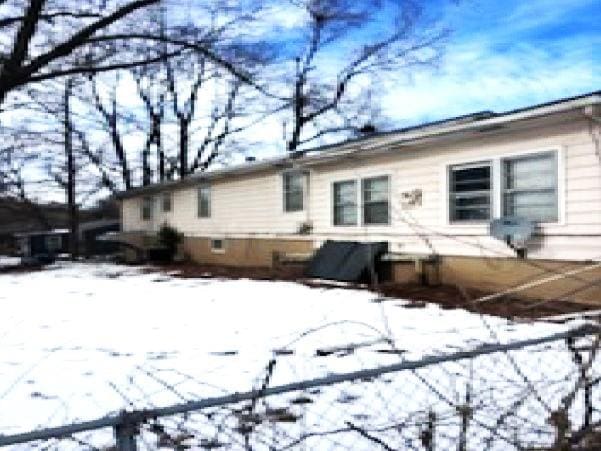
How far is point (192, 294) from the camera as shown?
42.7 feet

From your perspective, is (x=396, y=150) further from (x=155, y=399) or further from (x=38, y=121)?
(x=38, y=121)

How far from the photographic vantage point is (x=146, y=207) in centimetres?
2677

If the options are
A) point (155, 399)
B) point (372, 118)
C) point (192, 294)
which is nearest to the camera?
point (155, 399)

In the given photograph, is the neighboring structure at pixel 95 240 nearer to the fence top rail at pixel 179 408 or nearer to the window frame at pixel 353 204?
the window frame at pixel 353 204

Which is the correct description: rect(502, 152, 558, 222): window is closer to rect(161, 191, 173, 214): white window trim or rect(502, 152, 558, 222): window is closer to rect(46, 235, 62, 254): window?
rect(161, 191, 173, 214): white window trim

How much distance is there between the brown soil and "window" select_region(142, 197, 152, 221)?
23.3ft

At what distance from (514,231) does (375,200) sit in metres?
3.93

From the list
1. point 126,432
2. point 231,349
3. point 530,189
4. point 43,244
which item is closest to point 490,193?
point 530,189

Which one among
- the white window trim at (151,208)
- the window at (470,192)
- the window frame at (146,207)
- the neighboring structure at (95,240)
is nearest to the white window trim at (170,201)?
the white window trim at (151,208)

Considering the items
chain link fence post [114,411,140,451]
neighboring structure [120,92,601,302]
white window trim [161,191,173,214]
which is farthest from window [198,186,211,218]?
chain link fence post [114,411,140,451]

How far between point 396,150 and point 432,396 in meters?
8.99

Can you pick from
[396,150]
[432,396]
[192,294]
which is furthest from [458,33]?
[432,396]

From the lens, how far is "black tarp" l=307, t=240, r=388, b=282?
13969 mm

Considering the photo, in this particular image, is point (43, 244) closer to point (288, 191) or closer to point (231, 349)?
point (288, 191)
